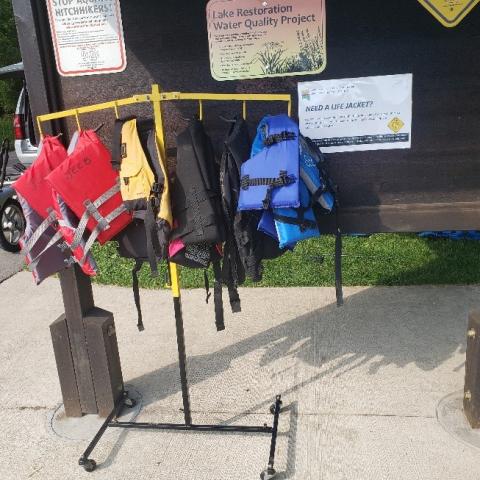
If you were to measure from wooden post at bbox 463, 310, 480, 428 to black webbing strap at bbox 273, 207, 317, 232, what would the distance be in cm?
112

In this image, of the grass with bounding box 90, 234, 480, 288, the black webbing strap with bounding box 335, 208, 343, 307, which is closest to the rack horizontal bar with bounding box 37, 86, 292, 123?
the black webbing strap with bounding box 335, 208, 343, 307

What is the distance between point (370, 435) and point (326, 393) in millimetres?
465

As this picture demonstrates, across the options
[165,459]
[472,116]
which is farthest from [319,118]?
[165,459]

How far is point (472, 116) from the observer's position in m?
2.78

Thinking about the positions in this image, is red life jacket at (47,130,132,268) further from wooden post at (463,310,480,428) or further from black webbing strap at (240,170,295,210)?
wooden post at (463,310,480,428)

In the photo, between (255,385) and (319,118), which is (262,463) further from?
(319,118)

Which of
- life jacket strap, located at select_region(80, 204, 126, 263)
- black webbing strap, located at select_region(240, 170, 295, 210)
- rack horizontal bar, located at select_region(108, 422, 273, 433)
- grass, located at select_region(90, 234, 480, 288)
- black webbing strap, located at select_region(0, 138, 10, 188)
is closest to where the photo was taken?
black webbing strap, located at select_region(240, 170, 295, 210)

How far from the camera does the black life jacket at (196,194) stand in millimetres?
2602

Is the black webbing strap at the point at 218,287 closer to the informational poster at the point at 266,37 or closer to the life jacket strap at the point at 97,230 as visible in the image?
the life jacket strap at the point at 97,230

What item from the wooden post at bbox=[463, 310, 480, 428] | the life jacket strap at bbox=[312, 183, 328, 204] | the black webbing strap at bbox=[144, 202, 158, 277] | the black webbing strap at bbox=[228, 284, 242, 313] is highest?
the life jacket strap at bbox=[312, 183, 328, 204]

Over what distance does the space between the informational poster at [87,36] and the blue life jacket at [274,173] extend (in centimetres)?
94

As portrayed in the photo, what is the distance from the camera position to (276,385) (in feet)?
11.5

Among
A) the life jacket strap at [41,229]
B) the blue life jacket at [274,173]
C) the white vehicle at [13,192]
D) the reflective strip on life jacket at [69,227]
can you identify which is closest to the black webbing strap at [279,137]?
the blue life jacket at [274,173]

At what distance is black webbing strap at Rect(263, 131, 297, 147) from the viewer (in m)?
2.56
